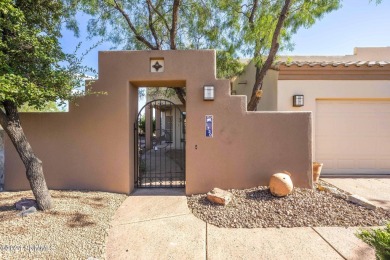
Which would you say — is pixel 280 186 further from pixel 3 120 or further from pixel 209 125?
pixel 3 120

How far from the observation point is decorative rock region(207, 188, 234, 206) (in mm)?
4762

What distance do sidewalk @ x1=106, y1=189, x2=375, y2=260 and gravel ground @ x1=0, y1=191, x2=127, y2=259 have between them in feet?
0.86

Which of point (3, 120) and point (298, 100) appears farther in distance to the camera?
point (298, 100)

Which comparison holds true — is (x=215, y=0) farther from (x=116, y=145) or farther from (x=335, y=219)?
(x=335, y=219)

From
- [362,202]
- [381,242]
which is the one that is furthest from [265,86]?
[381,242]

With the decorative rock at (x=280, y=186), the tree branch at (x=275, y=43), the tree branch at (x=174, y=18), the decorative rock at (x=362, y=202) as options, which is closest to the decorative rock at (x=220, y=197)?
the decorative rock at (x=280, y=186)

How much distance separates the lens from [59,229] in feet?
12.4

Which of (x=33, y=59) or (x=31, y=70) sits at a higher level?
(x=33, y=59)

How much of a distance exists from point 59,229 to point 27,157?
5.20ft

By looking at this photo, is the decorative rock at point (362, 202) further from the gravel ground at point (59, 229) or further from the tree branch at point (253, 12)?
the tree branch at point (253, 12)

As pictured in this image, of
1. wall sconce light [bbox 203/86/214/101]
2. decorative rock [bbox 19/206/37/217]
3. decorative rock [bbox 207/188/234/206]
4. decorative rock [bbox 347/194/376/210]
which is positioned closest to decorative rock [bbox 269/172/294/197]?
decorative rock [bbox 207/188/234/206]

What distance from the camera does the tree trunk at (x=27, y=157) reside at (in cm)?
429

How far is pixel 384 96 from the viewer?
7188 mm

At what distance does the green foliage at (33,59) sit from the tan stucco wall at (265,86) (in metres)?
5.75
